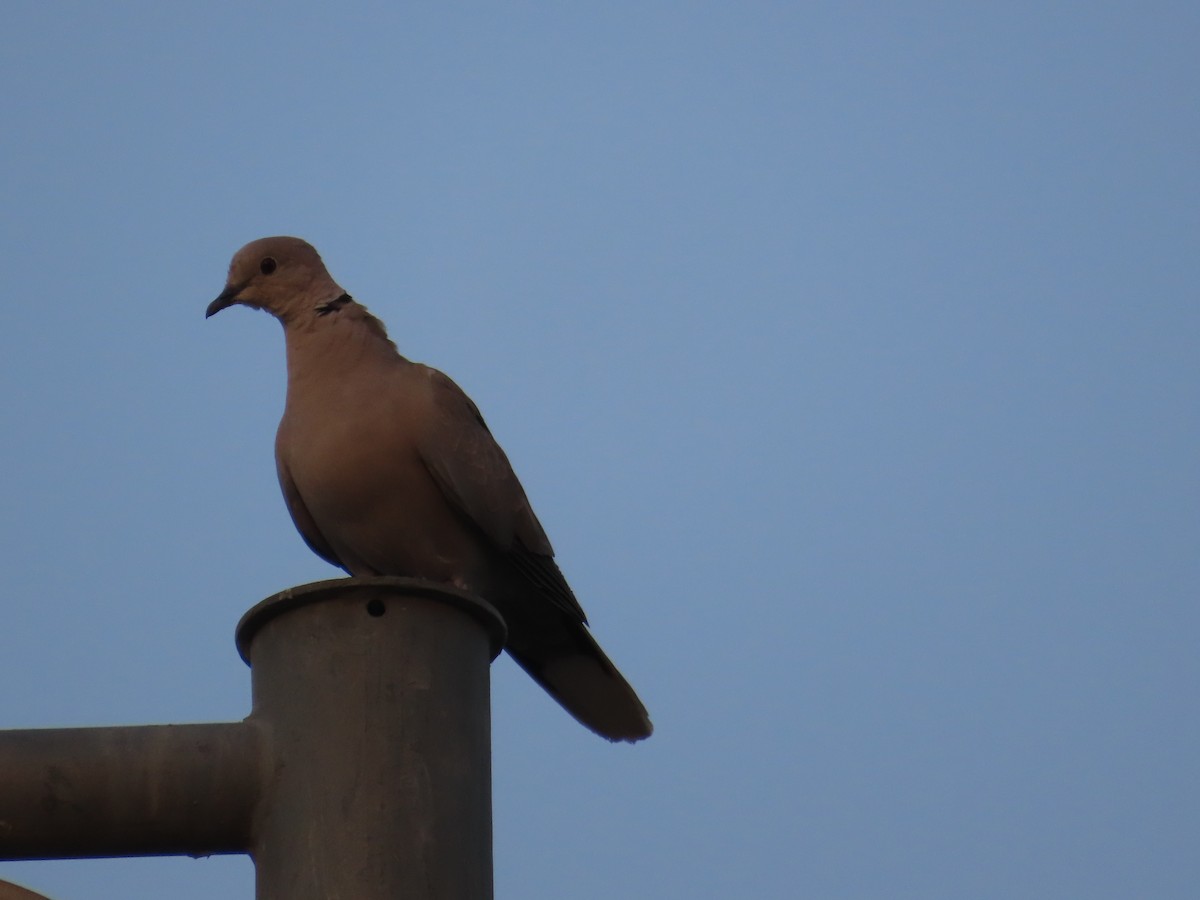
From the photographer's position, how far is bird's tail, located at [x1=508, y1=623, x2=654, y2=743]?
577cm

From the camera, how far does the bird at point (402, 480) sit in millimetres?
5469

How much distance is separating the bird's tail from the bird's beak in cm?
173

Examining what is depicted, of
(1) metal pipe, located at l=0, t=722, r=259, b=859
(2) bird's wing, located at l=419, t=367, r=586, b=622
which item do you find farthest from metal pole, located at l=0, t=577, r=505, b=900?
(2) bird's wing, located at l=419, t=367, r=586, b=622

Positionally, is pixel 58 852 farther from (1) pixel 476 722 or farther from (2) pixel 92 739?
(1) pixel 476 722

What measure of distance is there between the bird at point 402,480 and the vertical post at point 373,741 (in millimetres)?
2788

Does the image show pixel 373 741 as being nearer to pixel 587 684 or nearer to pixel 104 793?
pixel 104 793

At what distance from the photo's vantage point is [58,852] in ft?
7.96

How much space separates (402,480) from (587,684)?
1072 mm

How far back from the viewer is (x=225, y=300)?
624 cm

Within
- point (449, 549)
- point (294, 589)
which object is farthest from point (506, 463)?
point (294, 589)

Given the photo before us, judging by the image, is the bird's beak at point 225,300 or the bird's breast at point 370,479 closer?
the bird's breast at point 370,479

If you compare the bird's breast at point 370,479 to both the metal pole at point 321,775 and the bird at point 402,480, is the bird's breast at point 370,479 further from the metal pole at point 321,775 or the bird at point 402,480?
the metal pole at point 321,775

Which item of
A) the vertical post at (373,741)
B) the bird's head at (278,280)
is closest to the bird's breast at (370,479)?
the bird's head at (278,280)

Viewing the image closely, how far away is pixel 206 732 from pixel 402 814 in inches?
15.0
